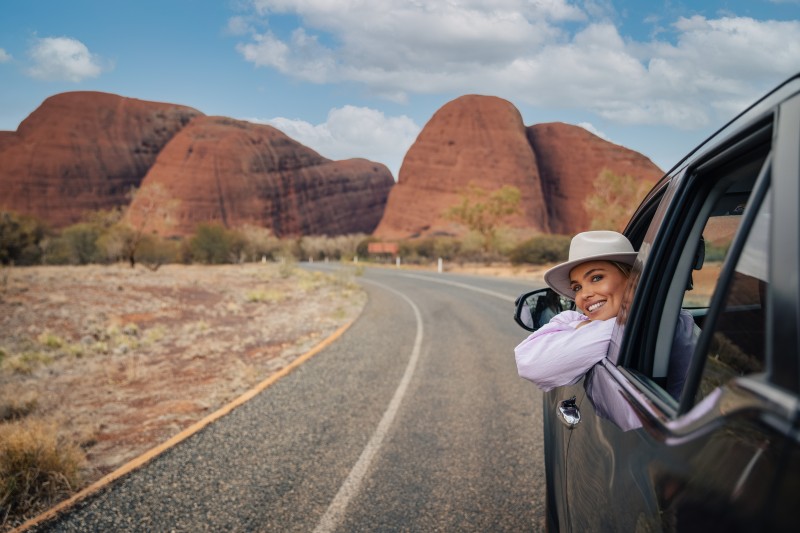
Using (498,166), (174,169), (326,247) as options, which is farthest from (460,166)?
(174,169)

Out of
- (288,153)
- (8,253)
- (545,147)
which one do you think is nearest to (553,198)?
(545,147)

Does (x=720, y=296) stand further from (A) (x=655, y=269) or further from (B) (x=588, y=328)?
(B) (x=588, y=328)

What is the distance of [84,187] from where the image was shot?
98062 mm

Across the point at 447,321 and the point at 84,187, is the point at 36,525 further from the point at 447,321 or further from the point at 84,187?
the point at 84,187

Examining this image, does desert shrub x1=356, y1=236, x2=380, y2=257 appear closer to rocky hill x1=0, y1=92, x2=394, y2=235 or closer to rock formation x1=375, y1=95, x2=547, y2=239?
rock formation x1=375, y1=95, x2=547, y2=239

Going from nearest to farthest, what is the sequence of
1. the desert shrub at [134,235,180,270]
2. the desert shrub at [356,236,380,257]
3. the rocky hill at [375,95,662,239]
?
1. the desert shrub at [134,235,180,270]
2. the desert shrub at [356,236,380,257]
3. the rocky hill at [375,95,662,239]

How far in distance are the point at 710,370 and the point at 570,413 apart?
0.85m

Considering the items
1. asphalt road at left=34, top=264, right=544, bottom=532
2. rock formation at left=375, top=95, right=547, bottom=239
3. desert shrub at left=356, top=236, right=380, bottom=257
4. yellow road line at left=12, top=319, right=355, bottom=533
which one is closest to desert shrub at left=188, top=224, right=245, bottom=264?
desert shrub at left=356, top=236, right=380, bottom=257

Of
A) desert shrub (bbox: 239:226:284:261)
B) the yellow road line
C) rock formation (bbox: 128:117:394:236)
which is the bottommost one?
the yellow road line

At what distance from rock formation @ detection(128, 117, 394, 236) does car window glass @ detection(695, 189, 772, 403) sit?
94195 millimetres

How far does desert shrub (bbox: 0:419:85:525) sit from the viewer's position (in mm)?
3986

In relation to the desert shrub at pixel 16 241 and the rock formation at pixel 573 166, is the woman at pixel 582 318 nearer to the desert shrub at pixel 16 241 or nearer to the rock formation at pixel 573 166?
the desert shrub at pixel 16 241

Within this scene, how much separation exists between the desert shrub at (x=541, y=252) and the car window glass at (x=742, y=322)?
38148mm

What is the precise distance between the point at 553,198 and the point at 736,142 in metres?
99.4
